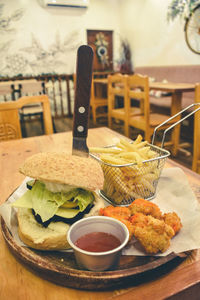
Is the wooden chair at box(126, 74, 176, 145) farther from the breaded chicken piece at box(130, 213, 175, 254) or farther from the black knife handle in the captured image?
the breaded chicken piece at box(130, 213, 175, 254)

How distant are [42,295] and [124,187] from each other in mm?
440

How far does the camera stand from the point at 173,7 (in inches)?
233

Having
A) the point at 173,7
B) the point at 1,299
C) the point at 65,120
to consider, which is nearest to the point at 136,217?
the point at 1,299

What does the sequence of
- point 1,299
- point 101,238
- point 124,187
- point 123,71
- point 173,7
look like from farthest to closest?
point 123,71
point 173,7
point 124,187
point 101,238
point 1,299

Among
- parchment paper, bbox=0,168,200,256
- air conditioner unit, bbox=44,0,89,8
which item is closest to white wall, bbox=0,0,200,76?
air conditioner unit, bbox=44,0,89,8

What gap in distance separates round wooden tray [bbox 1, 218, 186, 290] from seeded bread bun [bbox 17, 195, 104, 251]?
2cm

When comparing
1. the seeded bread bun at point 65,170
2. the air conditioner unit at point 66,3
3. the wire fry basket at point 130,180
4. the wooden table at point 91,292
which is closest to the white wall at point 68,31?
the air conditioner unit at point 66,3

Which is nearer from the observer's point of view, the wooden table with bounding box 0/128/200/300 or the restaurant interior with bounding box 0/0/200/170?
the wooden table with bounding box 0/128/200/300

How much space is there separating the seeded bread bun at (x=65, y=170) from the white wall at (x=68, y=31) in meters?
6.26

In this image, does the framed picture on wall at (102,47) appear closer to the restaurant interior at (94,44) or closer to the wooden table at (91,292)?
the restaurant interior at (94,44)

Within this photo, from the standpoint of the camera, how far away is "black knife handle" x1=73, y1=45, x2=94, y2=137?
0.83 m

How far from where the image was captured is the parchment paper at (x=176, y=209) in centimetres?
67

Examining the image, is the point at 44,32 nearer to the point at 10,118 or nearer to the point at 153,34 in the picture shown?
the point at 153,34

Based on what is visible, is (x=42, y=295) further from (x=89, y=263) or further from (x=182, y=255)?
(x=182, y=255)
